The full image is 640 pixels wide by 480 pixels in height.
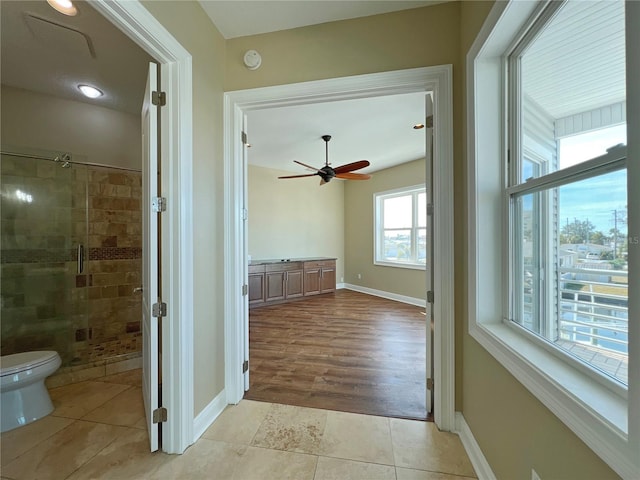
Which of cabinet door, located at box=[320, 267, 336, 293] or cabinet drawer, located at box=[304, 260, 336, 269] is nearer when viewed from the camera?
cabinet drawer, located at box=[304, 260, 336, 269]

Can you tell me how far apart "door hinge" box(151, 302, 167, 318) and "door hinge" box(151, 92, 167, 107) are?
3.71 feet

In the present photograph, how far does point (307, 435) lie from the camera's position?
Result: 1596mm

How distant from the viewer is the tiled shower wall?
2195mm

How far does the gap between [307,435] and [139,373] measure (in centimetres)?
182

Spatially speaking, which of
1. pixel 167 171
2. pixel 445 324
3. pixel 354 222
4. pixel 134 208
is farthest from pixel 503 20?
pixel 354 222

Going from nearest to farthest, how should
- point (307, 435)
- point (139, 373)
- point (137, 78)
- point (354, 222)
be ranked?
1. point (307, 435)
2. point (137, 78)
3. point (139, 373)
4. point (354, 222)

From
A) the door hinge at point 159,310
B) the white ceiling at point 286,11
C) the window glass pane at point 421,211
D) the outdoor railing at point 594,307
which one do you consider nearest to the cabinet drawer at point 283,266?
the window glass pane at point 421,211

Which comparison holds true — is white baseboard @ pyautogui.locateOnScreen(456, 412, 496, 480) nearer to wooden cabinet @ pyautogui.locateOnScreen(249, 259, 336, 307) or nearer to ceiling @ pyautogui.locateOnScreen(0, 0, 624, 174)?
ceiling @ pyautogui.locateOnScreen(0, 0, 624, 174)

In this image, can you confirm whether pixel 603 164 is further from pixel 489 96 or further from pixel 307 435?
pixel 307 435

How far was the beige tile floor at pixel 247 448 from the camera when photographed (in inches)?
52.6

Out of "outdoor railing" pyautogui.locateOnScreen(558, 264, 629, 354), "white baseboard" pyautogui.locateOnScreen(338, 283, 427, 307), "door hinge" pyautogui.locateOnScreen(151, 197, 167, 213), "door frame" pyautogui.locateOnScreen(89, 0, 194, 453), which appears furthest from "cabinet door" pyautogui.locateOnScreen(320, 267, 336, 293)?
"outdoor railing" pyautogui.locateOnScreen(558, 264, 629, 354)

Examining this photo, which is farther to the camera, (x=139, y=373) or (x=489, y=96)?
(x=139, y=373)

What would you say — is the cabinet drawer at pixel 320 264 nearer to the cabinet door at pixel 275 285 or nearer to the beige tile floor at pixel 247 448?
the cabinet door at pixel 275 285

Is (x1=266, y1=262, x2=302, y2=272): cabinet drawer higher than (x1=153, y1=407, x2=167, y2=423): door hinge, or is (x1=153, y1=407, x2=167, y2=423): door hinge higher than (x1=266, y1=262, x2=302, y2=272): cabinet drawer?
(x1=266, y1=262, x2=302, y2=272): cabinet drawer
